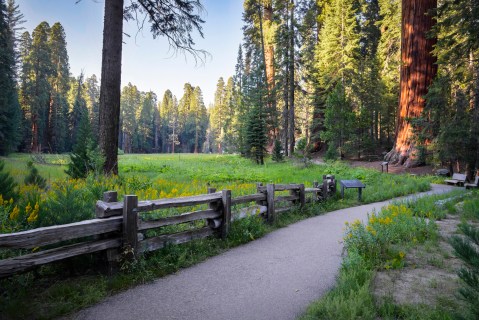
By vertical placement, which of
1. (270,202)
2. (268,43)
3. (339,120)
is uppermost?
(268,43)

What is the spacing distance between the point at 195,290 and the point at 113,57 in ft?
26.9

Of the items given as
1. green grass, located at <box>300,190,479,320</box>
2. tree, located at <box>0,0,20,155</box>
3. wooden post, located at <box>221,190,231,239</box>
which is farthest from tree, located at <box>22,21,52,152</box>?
green grass, located at <box>300,190,479,320</box>

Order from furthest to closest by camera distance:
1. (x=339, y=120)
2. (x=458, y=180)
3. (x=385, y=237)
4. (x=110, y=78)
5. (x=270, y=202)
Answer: (x=339, y=120) → (x=458, y=180) → (x=110, y=78) → (x=270, y=202) → (x=385, y=237)

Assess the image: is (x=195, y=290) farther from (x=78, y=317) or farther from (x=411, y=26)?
(x=411, y=26)

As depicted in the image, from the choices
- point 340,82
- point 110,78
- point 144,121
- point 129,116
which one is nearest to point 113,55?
point 110,78

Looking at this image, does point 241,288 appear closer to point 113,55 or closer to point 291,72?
point 113,55

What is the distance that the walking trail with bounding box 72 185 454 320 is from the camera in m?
3.49

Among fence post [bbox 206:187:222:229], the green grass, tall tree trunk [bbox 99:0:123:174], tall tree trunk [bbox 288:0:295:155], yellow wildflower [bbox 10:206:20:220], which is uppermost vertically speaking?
tall tree trunk [bbox 288:0:295:155]

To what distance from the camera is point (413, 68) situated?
816 inches

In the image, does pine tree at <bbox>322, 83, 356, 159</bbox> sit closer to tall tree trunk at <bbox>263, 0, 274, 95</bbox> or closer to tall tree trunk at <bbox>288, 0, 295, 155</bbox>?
tall tree trunk at <bbox>288, 0, 295, 155</bbox>

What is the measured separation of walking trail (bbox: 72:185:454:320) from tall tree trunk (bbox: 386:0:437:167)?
57.8ft

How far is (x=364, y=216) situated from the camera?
359 inches

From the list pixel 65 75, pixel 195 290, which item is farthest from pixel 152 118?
pixel 195 290

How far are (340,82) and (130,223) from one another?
26.4m
